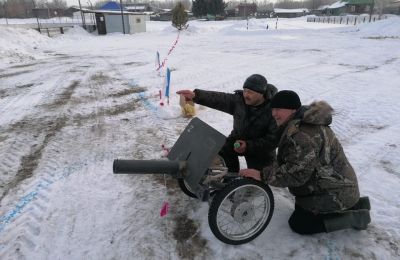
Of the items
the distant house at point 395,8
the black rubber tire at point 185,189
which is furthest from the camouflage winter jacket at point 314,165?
the distant house at point 395,8

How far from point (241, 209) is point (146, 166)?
0.95 metres

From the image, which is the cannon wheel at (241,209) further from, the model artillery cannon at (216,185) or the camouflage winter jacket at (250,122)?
the camouflage winter jacket at (250,122)

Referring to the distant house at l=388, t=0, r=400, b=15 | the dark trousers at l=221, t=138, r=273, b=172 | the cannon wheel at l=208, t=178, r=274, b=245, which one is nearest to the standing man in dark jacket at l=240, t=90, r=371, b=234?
the cannon wheel at l=208, t=178, r=274, b=245

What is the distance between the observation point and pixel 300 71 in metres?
9.32

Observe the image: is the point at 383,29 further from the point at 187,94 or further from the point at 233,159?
the point at 187,94

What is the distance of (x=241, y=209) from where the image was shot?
241cm

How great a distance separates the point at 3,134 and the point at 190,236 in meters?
4.30

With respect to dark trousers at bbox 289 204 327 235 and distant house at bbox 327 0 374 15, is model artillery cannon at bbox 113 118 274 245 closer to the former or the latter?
A: dark trousers at bbox 289 204 327 235

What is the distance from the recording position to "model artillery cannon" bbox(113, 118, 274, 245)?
87.9 inches

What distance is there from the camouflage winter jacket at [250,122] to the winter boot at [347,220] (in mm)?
879

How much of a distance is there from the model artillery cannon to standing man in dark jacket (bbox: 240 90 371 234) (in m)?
0.23

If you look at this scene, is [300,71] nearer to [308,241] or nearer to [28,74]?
[308,241]

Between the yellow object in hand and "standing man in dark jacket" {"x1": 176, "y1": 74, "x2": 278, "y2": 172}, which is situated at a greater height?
"standing man in dark jacket" {"x1": 176, "y1": 74, "x2": 278, "y2": 172}

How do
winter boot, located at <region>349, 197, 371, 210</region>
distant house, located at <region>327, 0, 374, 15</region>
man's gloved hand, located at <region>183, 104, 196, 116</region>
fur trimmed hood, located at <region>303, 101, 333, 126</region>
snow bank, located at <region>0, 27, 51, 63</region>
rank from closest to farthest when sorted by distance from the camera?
fur trimmed hood, located at <region>303, 101, 333, 126</region> → winter boot, located at <region>349, 197, 371, 210</region> → man's gloved hand, located at <region>183, 104, 196, 116</region> → snow bank, located at <region>0, 27, 51, 63</region> → distant house, located at <region>327, 0, 374, 15</region>
